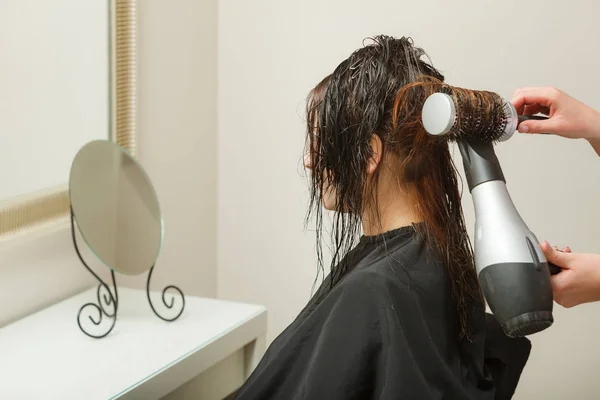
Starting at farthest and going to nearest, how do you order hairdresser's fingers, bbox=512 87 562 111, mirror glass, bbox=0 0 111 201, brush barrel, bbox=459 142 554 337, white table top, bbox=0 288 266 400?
mirror glass, bbox=0 0 111 201
white table top, bbox=0 288 266 400
hairdresser's fingers, bbox=512 87 562 111
brush barrel, bbox=459 142 554 337

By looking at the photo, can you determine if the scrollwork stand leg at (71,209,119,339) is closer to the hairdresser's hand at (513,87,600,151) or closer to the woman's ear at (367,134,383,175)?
the woman's ear at (367,134,383,175)

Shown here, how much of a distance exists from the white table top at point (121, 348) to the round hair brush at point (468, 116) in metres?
0.83

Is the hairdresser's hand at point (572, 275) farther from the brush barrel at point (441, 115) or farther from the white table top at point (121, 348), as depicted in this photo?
the white table top at point (121, 348)

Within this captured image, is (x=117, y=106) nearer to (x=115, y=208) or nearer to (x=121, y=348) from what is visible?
(x=115, y=208)

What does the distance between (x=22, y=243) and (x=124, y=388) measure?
51 cm

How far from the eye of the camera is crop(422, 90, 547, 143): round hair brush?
3.12 ft


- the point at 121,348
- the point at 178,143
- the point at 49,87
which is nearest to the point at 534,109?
the point at 121,348

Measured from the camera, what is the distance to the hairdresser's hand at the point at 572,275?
→ 1028 millimetres

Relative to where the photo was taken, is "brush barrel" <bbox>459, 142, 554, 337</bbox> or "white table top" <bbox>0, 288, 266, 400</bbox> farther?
"white table top" <bbox>0, 288, 266, 400</bbox>

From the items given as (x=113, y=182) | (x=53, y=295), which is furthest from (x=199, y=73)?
(x=53, y=295)

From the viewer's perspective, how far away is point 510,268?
91cm

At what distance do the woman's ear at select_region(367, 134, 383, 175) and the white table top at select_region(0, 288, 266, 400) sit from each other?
0.63 meters

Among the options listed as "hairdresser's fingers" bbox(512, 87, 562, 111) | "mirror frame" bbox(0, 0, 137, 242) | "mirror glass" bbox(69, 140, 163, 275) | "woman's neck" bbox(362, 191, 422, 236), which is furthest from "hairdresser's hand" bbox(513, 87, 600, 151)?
"mirror frame" bbox(0, 0, 137, 242)

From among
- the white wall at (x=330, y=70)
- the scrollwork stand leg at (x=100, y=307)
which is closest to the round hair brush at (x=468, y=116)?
the scrollwork stand leg at (x=100, y=307)
